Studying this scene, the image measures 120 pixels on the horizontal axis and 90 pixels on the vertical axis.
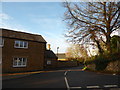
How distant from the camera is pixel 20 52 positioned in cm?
1975

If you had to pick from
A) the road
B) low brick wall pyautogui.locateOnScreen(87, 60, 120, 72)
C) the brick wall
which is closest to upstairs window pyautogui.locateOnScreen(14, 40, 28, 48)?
the brick wall

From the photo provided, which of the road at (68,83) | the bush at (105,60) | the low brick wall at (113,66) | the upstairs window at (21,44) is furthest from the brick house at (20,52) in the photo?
the low brick wall at (113,66)

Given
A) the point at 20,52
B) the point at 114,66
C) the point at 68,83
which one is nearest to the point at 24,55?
the point at 20,52

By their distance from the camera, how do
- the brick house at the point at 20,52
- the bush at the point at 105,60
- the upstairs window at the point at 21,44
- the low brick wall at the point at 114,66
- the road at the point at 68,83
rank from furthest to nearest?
the upstairs window at the point at 21,44
the brick house at the point at 20,52
the bush at the point at 105,60
the low brick wall at the point at 114,66
the road at the point at 68,83

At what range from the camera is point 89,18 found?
18219mm

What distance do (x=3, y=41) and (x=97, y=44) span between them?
16.4 metres

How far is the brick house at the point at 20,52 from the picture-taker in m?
18.0

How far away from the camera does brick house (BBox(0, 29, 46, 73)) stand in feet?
59.0

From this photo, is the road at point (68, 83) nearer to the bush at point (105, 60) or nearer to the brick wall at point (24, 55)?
the bush at point (105, 60)

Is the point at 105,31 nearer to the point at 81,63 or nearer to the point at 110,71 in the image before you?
the point at 110,71

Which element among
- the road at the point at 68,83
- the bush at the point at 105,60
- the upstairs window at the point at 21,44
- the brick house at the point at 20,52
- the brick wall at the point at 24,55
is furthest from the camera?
the upstairs window at the point at 21,44

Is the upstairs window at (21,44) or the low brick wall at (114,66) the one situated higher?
the upstairs window at (21,44)

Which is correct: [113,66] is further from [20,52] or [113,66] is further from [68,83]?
[20,52]

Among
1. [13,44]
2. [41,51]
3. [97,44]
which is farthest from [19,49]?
[97,44]
